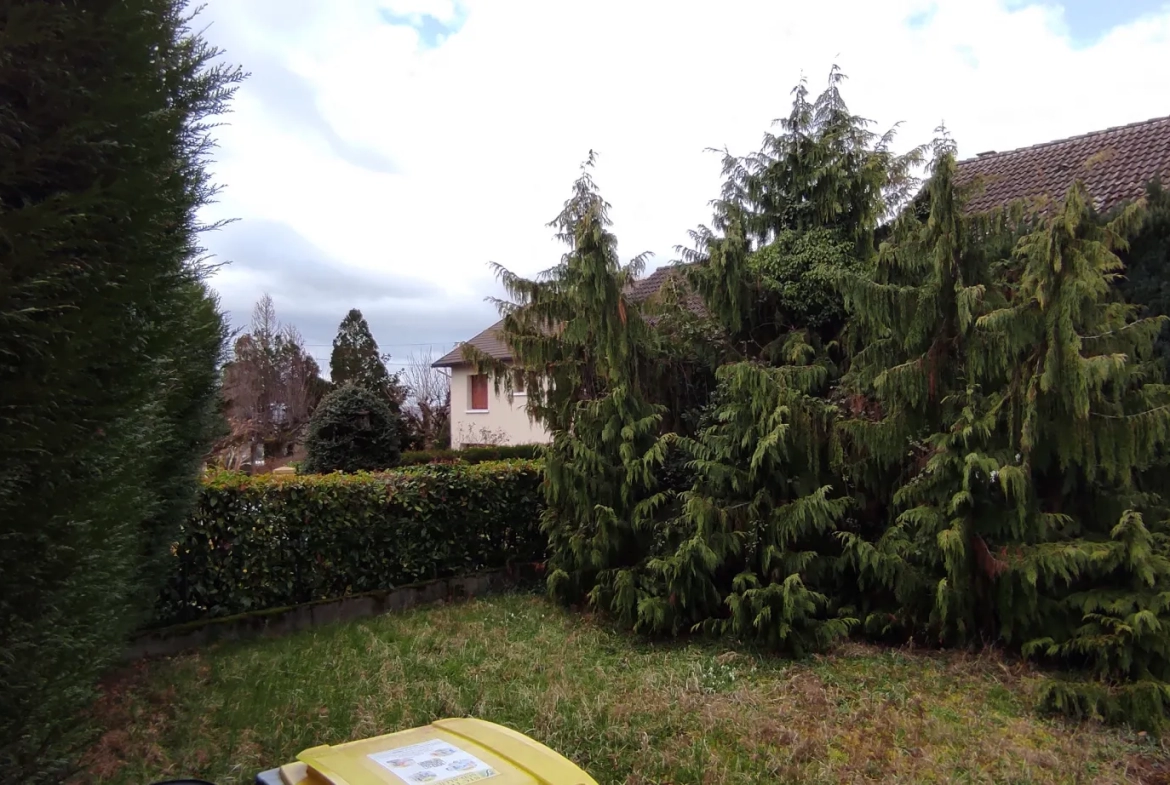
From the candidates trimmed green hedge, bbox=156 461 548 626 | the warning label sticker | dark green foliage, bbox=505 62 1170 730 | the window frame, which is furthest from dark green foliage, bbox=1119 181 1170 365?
the window frame

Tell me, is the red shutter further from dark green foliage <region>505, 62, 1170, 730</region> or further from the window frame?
dark green foliage <region>505, 62, 1170, 730</region>

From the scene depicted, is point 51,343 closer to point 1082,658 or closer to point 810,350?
point 810,350

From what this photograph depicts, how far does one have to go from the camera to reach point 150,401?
2961 mm

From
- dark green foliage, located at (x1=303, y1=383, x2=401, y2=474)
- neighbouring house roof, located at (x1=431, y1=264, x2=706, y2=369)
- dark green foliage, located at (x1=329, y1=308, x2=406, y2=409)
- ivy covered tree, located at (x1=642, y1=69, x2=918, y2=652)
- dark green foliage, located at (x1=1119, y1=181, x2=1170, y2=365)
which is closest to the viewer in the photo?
ivy covered tree, located at (x1=642, y1=69, x2=918, y2=652)

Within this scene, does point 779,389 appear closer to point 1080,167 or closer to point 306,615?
point 306,615

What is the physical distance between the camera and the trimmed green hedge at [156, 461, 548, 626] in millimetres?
7242

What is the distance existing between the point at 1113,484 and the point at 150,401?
23.1ft

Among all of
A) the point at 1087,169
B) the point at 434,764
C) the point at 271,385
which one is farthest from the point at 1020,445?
the point at 271,385

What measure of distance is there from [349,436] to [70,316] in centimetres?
1204

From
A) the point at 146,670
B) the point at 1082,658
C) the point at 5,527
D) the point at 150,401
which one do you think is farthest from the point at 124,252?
the point at 1082,658

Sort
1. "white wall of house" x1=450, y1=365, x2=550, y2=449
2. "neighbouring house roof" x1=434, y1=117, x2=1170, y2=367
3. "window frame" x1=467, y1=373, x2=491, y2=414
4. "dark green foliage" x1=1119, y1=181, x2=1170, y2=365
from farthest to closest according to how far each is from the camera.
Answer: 1. "window frame" x1=467, y1=373, x2=491, y2=414
2. "white wall of house" x1=450, y1=365, x2=550, y2=449
3. "neighbouring house roof" x1=434, y1=117, x2=1170, y2=367
4. "dark green foliage" x1=1119, y1=181, x2=1170, y2=365

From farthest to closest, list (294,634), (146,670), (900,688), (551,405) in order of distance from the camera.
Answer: (551,405), (294,634), (146,670), (900,688)

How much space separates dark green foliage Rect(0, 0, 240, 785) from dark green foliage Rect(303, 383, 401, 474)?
1131cm

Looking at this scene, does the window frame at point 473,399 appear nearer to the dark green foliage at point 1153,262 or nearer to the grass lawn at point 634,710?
the grass lawn at point 634,710
